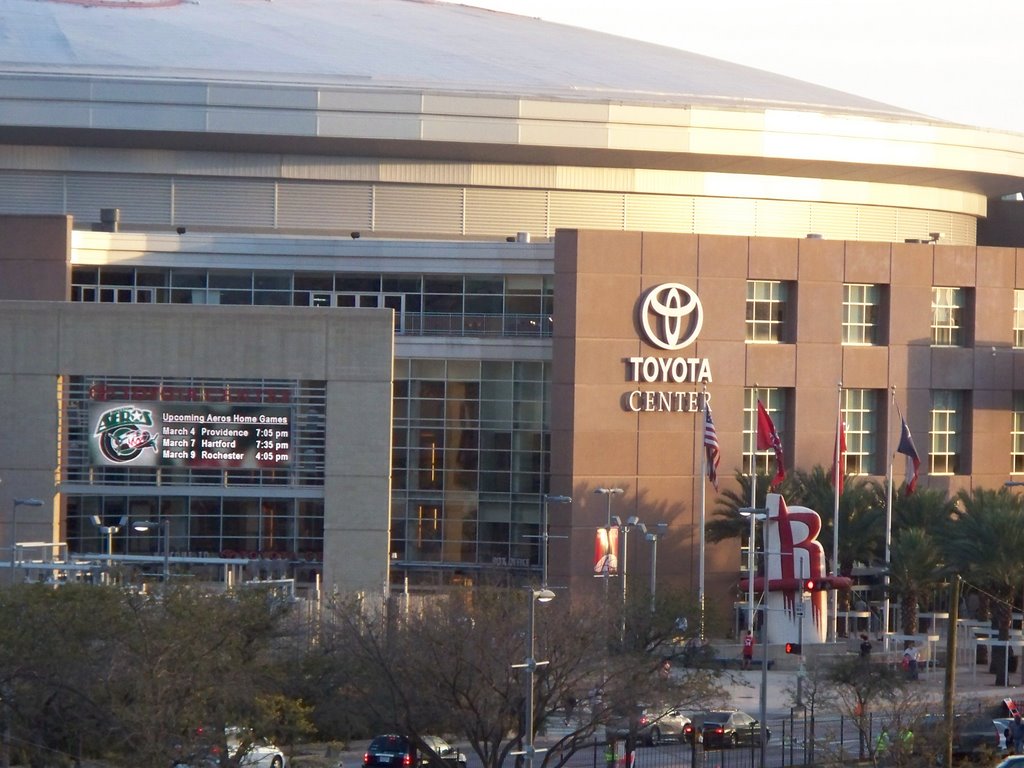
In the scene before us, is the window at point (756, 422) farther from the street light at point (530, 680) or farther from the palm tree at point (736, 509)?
the street light at point (530, 680)

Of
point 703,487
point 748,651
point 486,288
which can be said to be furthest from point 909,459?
point 486,288

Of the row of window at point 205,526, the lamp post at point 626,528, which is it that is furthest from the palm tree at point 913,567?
the row of window at point 205,526

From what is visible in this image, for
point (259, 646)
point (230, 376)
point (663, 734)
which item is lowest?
point (663, 734)

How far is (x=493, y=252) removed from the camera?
6391 cm

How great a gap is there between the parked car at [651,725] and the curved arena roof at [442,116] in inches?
1084

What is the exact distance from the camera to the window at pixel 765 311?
65250 millimetres

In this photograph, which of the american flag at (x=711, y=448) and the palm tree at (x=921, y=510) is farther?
the palm tree at (x=921, y=510)

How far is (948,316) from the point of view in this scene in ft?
224

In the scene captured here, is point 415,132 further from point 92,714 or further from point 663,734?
point 92,714

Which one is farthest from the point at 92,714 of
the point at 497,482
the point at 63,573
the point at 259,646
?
the point at 497,482

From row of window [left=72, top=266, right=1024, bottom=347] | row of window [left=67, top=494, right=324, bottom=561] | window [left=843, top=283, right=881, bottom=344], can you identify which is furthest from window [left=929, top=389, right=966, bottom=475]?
row of window [left=67, top=494, right=324, bottom=561]

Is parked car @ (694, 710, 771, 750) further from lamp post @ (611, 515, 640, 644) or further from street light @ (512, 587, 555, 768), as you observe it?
street light @ (512, 587, 555, 768)

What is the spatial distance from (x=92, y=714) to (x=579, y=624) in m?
9.98

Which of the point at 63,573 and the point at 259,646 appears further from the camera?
the point at 63,573
